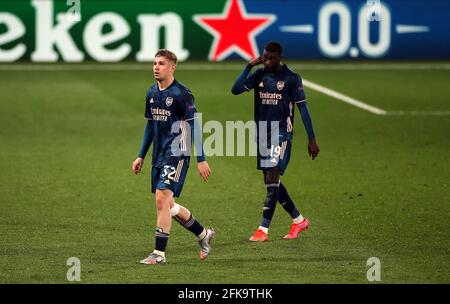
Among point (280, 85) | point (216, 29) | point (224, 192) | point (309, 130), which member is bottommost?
point (224, 192)

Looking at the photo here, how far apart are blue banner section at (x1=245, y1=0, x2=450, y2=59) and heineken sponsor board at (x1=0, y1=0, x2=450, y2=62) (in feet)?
0.08

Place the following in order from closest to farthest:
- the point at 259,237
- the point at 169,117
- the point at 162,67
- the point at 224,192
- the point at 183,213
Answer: the point at 162,67 < the point at 169,117 < the point at 183,213 < the point at 259,237 < the point at 224,192

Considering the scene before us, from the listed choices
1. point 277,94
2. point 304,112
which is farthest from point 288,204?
point 277,94

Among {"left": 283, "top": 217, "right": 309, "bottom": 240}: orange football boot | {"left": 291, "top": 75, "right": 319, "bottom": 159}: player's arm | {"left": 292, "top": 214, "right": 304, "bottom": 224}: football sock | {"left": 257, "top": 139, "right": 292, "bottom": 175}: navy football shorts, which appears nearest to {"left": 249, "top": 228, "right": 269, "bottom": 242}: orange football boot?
{"left": 283, "top": 217, "right": 309, "bottom": 240}: orange football boot

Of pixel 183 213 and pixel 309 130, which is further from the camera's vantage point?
pixel 309 130

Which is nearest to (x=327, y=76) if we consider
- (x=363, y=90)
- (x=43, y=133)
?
(x=363, y=90)

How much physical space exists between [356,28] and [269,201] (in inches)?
704

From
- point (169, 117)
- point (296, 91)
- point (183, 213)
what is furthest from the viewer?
point (296, 91)

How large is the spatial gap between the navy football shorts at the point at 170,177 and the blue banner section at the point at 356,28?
18870mm

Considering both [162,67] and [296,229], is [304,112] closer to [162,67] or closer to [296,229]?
[296,229]

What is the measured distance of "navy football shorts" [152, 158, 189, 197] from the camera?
11.4 meters

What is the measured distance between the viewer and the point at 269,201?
1275cm

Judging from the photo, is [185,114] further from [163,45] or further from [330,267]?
[163,45]

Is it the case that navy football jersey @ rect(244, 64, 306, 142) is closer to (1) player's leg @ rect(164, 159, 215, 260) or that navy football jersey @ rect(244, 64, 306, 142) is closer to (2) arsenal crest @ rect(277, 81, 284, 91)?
(2) arsenal crest @ rect(277, 81, 284, 91)
